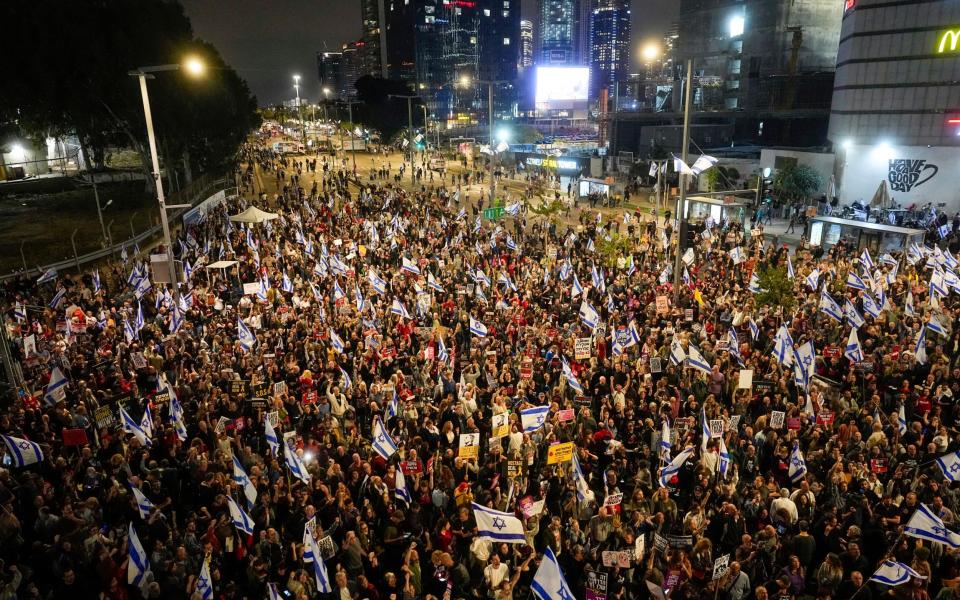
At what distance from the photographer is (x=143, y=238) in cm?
3478

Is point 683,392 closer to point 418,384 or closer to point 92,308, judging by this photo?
point 418,384

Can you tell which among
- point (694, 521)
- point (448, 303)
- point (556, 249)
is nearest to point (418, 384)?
point (448, 303)

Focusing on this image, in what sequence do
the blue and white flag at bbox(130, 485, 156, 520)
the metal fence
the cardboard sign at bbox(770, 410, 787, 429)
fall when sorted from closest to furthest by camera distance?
the blue and white flag at bbox(130, 485, 156, 520) → the cardboard sign at bbox(770, 410, 787, 429) → the metal fence

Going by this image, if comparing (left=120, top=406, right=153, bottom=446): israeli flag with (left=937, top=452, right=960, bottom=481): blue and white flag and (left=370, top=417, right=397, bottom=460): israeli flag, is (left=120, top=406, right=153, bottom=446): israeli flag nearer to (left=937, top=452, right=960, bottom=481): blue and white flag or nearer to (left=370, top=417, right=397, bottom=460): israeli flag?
(left=370, top=417, right=397, bottom=460): israeli flag

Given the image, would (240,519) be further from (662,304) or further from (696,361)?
(662,304)

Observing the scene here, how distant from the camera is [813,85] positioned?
211 ft

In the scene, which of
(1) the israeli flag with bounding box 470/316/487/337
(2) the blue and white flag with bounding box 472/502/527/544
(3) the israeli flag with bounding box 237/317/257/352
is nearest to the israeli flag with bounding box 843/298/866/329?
(1) the israeli flag with bounding box 470/316/487/337

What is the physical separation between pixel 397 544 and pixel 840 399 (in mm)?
9394

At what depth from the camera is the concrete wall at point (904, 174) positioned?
38844 millimetres

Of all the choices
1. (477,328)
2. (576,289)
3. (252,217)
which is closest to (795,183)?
(576,289)

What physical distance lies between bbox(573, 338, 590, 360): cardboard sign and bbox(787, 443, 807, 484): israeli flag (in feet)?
17.3

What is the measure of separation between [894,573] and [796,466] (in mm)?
2719

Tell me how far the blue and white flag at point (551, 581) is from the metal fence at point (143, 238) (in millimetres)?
23656

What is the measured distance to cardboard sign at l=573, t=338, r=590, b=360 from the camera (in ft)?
49.1
